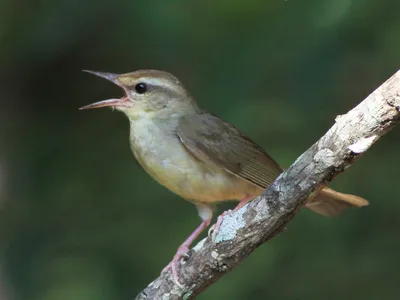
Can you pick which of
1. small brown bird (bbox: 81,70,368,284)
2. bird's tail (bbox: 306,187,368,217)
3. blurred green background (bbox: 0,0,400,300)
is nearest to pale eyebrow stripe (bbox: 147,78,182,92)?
small brown bird (bbox: 81,70,368,284)

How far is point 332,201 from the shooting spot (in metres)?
4.46

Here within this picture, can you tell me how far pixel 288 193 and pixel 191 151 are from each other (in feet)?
4.09

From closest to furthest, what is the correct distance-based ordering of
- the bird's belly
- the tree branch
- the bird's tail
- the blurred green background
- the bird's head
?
the tree branch < the bird's belly < the bird's tail < the bird's head < the blurred green background

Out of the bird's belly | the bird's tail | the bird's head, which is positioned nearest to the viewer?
the bird's belly

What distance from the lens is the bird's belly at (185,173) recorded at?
4.22m

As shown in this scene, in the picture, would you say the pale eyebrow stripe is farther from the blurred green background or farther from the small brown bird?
the blurred green background

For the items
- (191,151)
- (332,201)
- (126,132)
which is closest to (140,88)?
(191,151)

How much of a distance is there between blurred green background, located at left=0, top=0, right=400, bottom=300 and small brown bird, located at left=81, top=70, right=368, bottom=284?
21.9 inches

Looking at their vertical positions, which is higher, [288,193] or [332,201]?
[332,201]

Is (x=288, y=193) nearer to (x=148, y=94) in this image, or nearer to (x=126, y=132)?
(x=148, y=94)

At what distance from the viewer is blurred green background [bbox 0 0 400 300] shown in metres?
4.99

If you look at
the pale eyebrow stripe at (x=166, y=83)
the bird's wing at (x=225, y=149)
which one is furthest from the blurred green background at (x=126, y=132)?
the bird's wing at (x=225, y=149)

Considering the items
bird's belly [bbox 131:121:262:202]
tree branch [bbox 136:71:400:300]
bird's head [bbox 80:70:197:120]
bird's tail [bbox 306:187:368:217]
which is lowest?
tree branch [bbox 136:71:400:300]

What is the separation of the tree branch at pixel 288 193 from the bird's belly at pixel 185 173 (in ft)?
1.98
